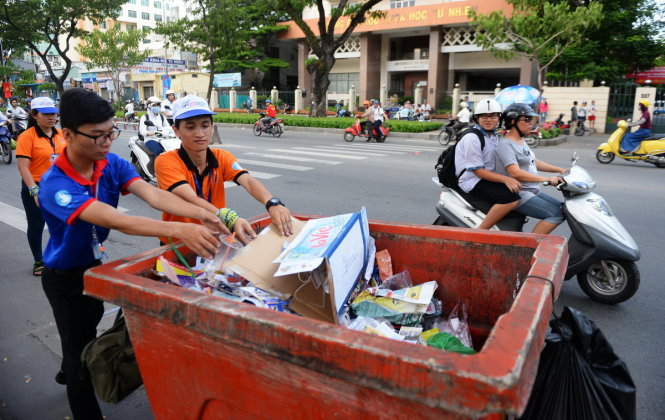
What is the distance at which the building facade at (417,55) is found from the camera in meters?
29.9

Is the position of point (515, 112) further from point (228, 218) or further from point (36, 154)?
point (36, 154)

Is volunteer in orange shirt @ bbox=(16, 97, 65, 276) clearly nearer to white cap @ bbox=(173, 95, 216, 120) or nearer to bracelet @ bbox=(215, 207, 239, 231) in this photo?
white cap @ bbox=(173, 95, 216, 120)

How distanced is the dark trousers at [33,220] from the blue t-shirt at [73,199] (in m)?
2.52

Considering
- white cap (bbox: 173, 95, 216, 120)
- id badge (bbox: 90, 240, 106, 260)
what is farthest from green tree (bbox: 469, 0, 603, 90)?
id badge (bbox: 90, 240, 106, 260)

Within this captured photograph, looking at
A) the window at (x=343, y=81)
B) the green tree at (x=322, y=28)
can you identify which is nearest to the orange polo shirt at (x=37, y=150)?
the green tree at (x=322, y=28)

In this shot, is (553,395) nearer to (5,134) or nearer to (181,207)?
(181,207)

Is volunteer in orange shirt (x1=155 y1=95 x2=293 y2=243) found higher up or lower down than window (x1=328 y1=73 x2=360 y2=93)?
lower down

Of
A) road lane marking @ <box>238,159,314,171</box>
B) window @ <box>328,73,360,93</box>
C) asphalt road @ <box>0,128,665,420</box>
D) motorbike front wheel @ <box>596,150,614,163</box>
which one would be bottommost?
asphalt road @ <box>0,128,665,420</box>

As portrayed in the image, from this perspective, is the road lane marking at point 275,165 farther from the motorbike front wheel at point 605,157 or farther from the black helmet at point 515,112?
the motorbike front wheel at point 605,157

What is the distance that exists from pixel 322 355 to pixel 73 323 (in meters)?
1.54

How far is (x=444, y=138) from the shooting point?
15.9 meters

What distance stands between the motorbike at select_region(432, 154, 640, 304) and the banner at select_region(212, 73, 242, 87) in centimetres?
3734

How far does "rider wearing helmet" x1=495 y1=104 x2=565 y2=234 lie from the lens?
3.69 metres

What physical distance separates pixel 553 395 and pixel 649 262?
3662 millimetres
